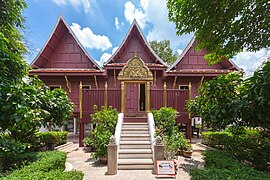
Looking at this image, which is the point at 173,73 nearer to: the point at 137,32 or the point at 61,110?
the point at 137,32

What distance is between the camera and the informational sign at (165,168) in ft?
16.1

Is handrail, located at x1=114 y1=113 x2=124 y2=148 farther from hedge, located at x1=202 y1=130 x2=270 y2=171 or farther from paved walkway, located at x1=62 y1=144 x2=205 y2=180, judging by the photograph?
hedge, located at x1=202 y1=130 x2=270 y2=171

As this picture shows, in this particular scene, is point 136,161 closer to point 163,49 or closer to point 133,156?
point 133,156

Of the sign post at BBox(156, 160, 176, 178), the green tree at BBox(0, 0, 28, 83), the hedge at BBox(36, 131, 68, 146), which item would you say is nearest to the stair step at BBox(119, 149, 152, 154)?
the sign post at BBox(156, 160, 176, 178)

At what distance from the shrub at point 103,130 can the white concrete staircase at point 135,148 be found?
53cm

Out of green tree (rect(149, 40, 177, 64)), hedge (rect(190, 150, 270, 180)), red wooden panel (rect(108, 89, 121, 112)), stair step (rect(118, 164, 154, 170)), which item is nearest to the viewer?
hedge (rect(190, 150, 270, 180))

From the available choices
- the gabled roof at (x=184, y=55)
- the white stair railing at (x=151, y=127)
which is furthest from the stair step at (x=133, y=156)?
the gabled roof at (x=184, y=55)

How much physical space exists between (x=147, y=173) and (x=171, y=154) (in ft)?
4.25

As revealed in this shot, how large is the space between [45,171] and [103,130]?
3.50m

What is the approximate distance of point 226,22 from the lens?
5.79m

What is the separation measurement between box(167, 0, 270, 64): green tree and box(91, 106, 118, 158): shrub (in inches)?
173

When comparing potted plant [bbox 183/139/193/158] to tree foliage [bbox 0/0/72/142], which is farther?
potted plant [bbox 183/139/193/158]

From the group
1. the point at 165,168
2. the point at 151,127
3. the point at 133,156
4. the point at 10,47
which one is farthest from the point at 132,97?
the point at 10,47

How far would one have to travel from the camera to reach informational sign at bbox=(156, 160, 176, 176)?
16.1ft
